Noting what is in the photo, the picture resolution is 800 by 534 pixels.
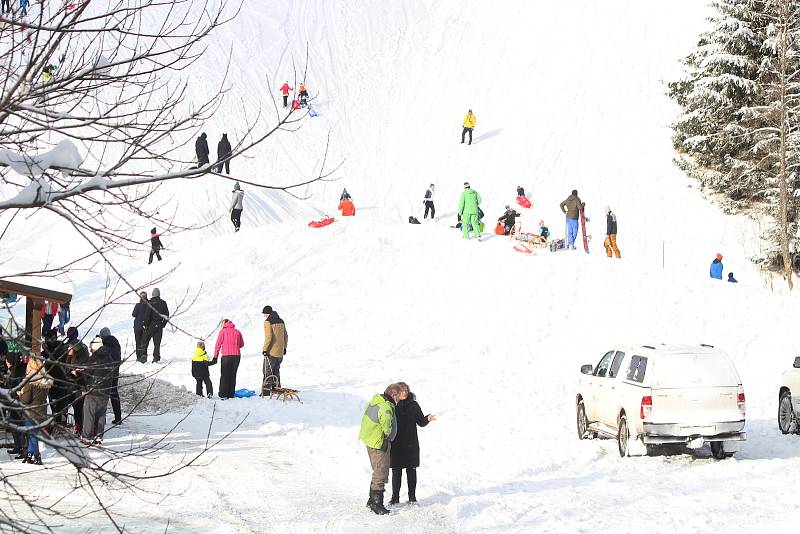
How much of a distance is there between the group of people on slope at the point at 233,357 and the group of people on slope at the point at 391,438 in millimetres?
7956

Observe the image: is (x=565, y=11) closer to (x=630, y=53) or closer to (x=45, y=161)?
(x=630, y=53)

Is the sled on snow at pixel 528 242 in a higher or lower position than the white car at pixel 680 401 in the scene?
higher

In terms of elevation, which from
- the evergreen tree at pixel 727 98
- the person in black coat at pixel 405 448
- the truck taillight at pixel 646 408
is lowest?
the person in black coat at pixel 405 448

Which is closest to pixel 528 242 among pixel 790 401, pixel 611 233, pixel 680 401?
pixel 611 233

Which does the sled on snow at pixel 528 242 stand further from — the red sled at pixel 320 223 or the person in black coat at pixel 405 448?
the person in black coat at pixel 405 448

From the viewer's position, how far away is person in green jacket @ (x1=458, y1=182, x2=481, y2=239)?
29.9m

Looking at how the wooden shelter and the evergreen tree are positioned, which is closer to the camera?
the wooden shelter

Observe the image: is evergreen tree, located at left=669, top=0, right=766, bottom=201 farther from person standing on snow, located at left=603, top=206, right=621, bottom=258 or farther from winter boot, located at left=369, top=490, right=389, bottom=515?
winter boot, located at left=369, top=490, right=389, bottom=515

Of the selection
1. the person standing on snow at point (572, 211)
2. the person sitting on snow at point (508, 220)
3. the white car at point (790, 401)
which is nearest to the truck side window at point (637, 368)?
the white car at point (790, 401)

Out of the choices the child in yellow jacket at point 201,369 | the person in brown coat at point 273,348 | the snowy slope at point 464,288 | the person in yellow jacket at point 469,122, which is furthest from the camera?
the person in yellow jacket at point 469,122

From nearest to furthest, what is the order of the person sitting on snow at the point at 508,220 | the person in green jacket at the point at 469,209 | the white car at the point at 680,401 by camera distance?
the white car at the point at 680,401 < the person in green jacket at the point at 469,209 < the person sitting on snow at the point at 508,220

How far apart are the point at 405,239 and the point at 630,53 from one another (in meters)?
26.4

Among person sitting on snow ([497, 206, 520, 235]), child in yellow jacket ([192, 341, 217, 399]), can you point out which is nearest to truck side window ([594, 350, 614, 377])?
child in yellow jacket ([192, 341, 217, 399])

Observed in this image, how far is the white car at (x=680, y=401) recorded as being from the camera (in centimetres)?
1378
